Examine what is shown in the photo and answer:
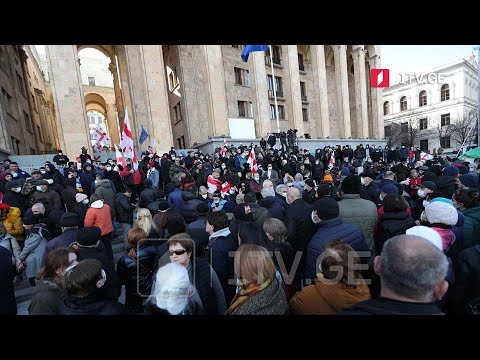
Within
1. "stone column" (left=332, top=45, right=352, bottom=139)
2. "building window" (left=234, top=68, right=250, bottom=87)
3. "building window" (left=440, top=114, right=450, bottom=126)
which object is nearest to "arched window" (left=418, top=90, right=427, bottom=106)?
"building window" (left=440, top=114, right=450, bottom=126)

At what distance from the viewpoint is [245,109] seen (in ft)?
80.4

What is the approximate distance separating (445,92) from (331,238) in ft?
180

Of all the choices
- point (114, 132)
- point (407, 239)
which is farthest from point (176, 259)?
point (114, 132)

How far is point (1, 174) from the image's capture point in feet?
23.2

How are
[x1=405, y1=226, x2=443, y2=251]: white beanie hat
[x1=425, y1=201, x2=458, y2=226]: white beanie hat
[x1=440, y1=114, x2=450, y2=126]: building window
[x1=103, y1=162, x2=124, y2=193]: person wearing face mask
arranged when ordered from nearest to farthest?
[x1=405, y1=226, x2=443, y2=251]: white beanie hat, [x1=425, y1=201, x2=458, y2=226]: white beanie hat, [x1=103, y1=162, x2=124, y2=193]: person wearing face mask, [x1=440, y1=114, x2=450, y2=126]: building window

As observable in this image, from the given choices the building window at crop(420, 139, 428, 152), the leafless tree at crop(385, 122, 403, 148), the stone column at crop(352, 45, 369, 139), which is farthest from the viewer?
the building window at crop(420, 139, 428, 152)

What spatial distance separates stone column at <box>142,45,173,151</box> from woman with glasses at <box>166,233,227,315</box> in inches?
674

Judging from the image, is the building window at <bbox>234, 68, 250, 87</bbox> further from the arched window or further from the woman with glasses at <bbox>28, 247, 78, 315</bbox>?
the arched window

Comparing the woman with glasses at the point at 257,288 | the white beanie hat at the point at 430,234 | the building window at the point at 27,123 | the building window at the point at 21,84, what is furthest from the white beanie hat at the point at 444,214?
the building window at the point at 21,84

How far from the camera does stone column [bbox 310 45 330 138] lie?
28578mm

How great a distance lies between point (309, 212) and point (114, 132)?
128 ft
